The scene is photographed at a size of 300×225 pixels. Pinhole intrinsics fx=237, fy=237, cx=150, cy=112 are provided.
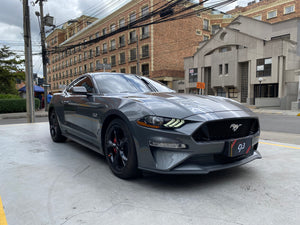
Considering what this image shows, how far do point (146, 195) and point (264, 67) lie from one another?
26.8 m

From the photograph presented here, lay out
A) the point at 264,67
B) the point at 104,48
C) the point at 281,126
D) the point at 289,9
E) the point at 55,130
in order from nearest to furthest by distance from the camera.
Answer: the point at 55,130, the point at 281,126, the point at 264,67, the point at 289,9, the point at 104,48

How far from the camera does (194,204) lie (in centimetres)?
215

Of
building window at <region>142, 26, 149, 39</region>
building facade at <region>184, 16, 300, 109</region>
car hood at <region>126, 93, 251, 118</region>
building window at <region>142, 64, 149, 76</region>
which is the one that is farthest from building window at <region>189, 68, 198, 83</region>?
car hood at <region>126, 93, 251, 118</region>

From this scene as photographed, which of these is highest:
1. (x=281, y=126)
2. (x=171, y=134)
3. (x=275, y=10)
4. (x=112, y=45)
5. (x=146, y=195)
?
(x=275, y=10)

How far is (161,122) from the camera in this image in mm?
2375

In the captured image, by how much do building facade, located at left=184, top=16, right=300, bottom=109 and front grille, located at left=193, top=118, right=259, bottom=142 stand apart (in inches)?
912

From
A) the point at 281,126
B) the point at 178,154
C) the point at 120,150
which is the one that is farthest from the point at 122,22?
the point at 178,154

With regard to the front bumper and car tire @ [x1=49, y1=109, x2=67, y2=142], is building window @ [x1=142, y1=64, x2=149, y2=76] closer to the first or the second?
car tire @ [x1=49, y1=109, x2=67, y2=142]

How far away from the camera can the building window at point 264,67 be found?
82.1 feet

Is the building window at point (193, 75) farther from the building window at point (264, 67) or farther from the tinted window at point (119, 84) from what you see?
the tinted window at point (119, 84)

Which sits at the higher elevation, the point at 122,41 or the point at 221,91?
the point at 122,41

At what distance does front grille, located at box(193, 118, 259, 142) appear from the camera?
7.70 ft

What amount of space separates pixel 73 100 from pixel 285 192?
3.30 metres

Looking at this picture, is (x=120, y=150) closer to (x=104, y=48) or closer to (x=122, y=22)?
(x=122, y=22)
